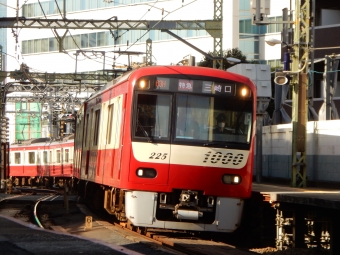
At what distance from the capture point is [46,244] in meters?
12.1

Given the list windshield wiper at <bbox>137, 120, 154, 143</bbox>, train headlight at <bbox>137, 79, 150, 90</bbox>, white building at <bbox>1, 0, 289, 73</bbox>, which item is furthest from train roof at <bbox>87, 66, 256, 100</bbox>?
white building at <bbox>1, 0, 289, 73</bbox>

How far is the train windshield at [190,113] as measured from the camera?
13.8 metres

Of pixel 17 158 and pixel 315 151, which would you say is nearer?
pixel 315 151

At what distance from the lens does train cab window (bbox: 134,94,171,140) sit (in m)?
13.8

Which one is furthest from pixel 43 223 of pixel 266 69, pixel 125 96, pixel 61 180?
pixel 61 180

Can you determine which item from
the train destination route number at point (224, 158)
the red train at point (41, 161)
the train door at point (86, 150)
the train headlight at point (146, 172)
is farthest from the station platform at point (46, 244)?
the red train at point (41, 161)

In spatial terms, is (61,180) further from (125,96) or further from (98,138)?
(125,96)

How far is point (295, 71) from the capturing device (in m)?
19.7

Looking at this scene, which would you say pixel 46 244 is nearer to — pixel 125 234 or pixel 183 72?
pixel 125 234

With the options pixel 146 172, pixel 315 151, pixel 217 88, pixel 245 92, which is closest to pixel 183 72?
pixel 217 88

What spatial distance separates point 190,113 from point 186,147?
61cm

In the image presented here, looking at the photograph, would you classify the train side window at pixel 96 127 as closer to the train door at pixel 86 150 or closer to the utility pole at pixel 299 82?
the train door at pixel 86 150

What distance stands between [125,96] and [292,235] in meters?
3.80

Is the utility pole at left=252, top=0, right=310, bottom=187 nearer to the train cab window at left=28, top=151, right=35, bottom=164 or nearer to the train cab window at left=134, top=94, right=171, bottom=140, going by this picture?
the train cab window at left=134, top=94, right=171, bottom=140
